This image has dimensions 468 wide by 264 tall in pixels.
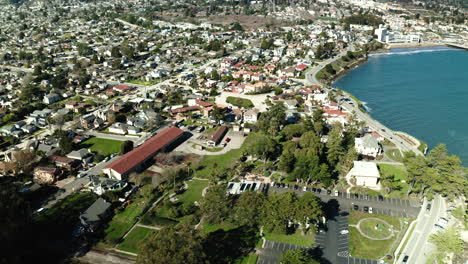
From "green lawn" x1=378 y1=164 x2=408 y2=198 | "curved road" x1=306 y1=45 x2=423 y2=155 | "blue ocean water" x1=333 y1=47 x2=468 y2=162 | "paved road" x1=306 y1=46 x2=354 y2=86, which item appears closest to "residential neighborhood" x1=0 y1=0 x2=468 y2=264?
"green lawn" x1=378 y1=164 x2=408 y2=198

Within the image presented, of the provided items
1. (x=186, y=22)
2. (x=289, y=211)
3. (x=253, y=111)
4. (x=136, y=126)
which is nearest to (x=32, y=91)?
(x=136, y=126)

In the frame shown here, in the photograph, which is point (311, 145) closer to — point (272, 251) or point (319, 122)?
point (319, 122)

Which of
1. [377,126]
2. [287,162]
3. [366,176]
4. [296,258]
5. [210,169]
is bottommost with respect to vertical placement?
[210,169]

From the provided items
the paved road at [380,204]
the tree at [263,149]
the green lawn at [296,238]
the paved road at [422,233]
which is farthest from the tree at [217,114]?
the paved road at [422,233]

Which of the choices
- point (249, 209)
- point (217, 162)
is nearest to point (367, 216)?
point (249, 209)

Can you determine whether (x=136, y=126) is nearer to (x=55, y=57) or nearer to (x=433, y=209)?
(x=433, y=209)

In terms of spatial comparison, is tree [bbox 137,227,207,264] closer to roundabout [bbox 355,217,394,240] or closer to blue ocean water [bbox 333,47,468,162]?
roundabout [bbox 355,217,394,240]
